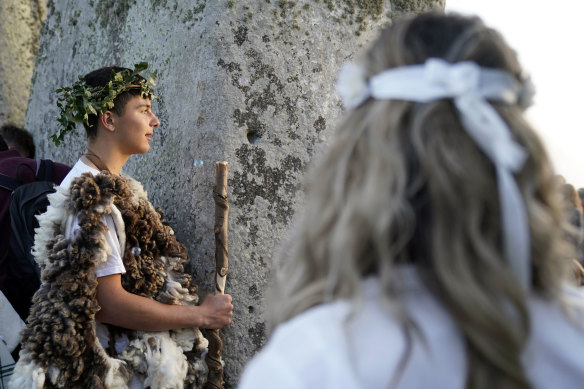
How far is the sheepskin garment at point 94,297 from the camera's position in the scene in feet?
6.43

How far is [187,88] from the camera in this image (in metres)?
2.57

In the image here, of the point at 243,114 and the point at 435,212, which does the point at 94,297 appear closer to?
the point at 243,114

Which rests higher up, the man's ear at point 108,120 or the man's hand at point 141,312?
the man's ear at point 108,120

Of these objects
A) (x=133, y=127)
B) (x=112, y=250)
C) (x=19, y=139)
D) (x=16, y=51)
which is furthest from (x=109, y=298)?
(x=16, y=51)

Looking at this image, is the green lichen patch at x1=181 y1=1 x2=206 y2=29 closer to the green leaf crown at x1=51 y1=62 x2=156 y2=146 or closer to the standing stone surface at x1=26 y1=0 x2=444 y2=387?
the standing stone surface at x1=26 y1=0 x2=444 y2=387

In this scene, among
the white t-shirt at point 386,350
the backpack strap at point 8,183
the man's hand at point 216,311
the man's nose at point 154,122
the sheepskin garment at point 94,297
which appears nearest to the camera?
the white t-shirt at point 386,350

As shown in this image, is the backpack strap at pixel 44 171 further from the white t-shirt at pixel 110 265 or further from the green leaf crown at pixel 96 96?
the white t-shirt at pixel 110 265

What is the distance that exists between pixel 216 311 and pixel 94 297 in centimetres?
46

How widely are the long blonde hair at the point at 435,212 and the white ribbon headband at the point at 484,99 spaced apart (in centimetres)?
1

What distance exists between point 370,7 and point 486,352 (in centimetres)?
224

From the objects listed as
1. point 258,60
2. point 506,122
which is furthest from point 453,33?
point 258,60

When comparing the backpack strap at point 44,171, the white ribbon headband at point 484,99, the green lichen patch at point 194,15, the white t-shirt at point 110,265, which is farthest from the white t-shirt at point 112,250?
the white ribbon headband at point 484,99

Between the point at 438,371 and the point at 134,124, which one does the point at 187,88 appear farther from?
the point at 438,371

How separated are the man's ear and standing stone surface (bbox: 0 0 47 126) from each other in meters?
3.39
